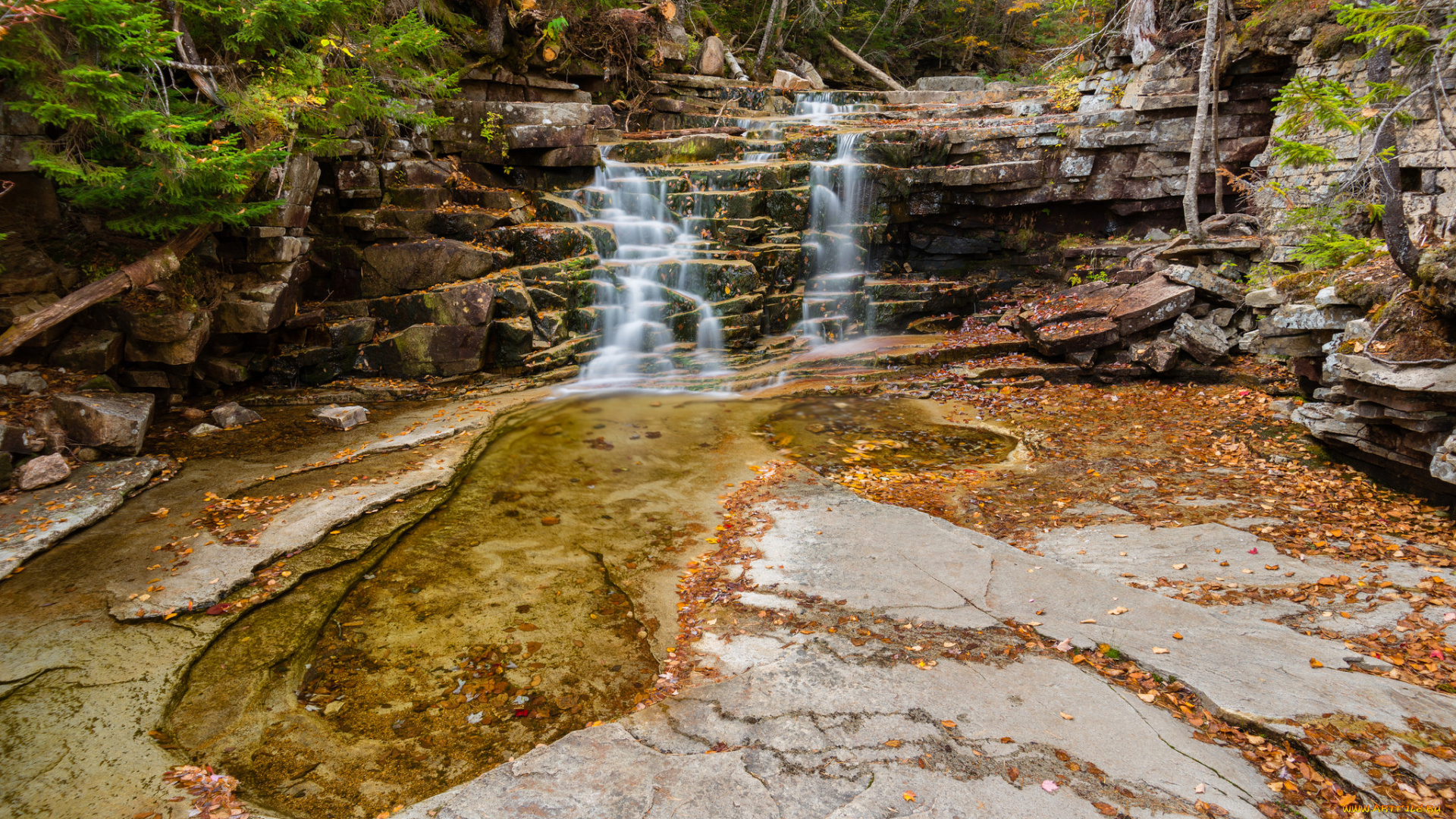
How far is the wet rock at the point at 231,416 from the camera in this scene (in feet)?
28.9

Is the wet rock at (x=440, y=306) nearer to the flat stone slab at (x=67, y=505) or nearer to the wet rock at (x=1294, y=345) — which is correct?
the flat stone slab at (x=67, y=505)

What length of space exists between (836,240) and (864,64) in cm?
1208

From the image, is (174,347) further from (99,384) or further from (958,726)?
(958,726)

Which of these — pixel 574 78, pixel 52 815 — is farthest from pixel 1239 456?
pixel 574 78

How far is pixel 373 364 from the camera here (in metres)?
10.9

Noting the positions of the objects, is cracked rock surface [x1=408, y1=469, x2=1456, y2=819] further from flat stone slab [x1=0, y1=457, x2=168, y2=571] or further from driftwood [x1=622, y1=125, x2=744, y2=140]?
driftwood [x1=622, y1=125, x2=744, y2=140]

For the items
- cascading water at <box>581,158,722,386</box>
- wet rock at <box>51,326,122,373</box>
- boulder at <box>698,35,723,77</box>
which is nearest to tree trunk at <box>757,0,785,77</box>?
boulder at <box>698,35,723,77</box>

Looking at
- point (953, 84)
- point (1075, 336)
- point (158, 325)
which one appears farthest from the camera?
point (953, 84)

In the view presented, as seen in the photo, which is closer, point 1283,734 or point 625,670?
point 1283,734

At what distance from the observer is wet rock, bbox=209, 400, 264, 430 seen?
8.80 meters

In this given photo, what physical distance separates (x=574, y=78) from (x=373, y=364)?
945 cm

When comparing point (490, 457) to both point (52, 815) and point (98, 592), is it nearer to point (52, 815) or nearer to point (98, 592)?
point (98, 592)

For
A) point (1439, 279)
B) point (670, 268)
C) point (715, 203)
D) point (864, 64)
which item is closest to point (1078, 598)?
point (1439, 279)

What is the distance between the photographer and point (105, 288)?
26.0ft
